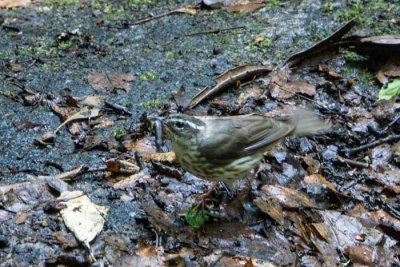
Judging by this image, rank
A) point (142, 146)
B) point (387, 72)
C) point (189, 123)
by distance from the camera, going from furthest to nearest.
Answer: point (387, 72)
point (142, 146)
point (189, 123)

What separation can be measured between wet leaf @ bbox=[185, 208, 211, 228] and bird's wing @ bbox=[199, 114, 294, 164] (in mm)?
438

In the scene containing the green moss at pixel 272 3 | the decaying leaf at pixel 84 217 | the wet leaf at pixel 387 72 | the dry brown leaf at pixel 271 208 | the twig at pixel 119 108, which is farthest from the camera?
the green moss at pixel 272 3

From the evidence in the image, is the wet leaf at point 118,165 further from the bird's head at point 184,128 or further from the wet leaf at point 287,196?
the wet leaf at point 287,196

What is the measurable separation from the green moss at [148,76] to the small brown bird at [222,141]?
189cm

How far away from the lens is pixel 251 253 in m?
4.98

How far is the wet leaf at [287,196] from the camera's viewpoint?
5.53 m

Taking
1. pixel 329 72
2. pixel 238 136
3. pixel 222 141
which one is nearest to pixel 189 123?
pixel 222 141

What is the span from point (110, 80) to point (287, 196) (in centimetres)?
252

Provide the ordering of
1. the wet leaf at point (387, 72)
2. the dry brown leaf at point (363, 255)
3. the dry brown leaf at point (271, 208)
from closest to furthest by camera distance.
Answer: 1. the dry brown leaf at point (363, 255)
2. the dry brown leaf at point (271, 208)
3. the wet leaf at point (387, 72)

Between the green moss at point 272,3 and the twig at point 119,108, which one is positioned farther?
the green moss at point 272,3

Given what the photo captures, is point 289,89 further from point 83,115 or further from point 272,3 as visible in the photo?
point 83,115

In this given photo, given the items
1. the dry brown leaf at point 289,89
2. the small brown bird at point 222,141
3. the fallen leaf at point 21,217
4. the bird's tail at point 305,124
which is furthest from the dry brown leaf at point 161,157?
the dry brown leaf at point 289,89

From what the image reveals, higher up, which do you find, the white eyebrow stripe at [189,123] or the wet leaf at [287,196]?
the white eyebrow stripe at [189,123]

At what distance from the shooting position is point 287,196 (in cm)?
560
